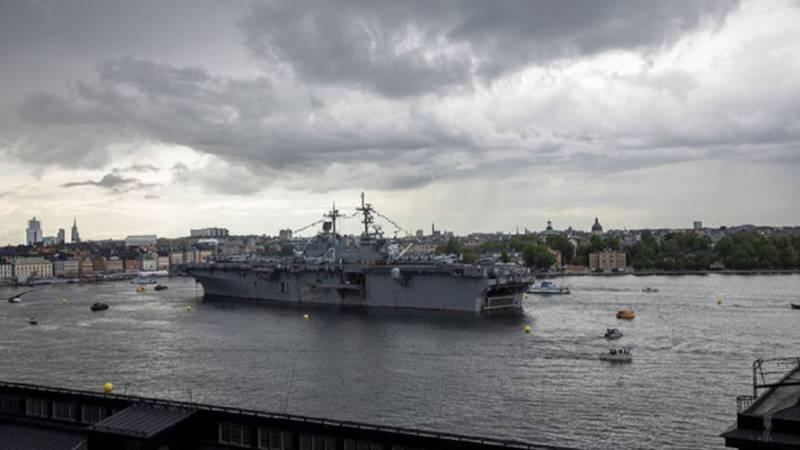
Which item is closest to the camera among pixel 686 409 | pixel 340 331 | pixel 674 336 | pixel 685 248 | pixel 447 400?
pixel 686 409

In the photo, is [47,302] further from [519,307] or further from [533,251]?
[533,251]

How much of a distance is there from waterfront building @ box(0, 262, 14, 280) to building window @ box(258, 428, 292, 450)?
492 feet

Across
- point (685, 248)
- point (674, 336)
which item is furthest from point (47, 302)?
point (685, 248)

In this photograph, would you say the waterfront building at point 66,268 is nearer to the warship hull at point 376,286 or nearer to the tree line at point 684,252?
the tree line at point 684,252

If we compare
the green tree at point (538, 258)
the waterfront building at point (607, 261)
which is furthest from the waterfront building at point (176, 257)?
the waterfront building at point (607, 261)

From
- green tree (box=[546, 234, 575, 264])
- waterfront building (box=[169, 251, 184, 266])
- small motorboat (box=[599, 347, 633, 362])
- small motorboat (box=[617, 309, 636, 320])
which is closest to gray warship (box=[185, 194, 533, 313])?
small motorboat (box=[617, 309, 636, 320])

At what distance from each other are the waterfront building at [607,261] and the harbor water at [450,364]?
252 ft

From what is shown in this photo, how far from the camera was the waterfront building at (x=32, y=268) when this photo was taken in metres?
146

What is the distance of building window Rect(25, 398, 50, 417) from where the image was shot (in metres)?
16.5

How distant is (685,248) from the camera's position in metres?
141

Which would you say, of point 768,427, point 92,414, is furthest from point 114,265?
point 768,427

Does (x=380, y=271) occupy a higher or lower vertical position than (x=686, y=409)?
higher

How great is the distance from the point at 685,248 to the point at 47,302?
374ft

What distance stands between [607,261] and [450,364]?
109 m
